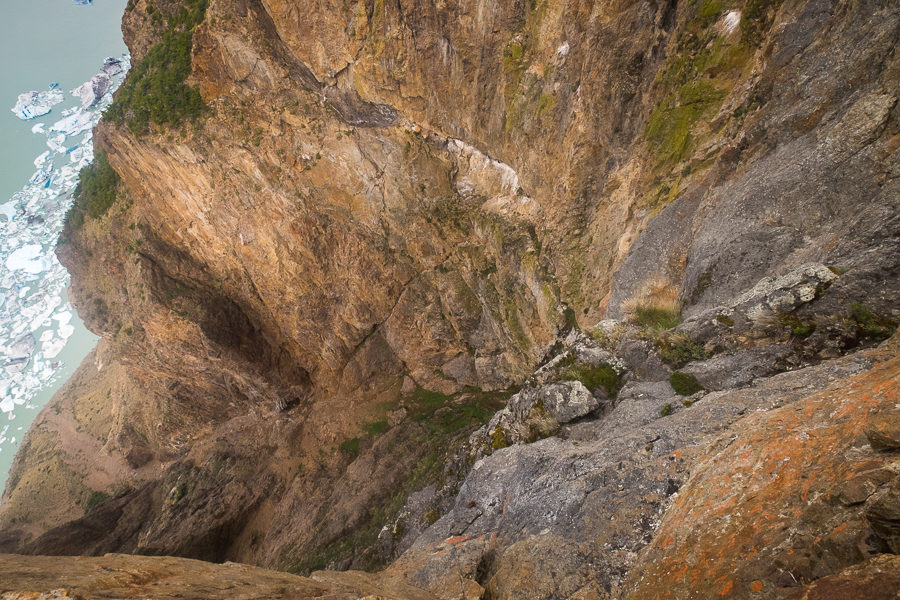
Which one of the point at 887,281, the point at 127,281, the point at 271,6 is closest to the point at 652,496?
the point at 887,281

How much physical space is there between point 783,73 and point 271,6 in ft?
63.3

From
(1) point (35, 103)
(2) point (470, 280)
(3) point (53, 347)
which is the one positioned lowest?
(2) point (470, 280)

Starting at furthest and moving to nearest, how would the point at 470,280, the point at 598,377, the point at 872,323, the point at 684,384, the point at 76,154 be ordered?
1. the point at 76,154
2. the point at 470,280
3. the point at 598,377
4. the point at 684,384
5. the point at 872,323

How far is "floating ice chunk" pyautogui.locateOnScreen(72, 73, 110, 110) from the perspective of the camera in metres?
38.6

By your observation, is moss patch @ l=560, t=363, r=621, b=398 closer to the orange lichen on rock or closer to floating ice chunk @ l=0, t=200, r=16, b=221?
the orange lichen on rock

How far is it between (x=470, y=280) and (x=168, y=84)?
1955cm

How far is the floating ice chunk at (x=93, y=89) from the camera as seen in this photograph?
38.6 m

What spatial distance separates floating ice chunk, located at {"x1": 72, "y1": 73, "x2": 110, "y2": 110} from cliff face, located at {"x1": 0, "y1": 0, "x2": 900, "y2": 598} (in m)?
22.5

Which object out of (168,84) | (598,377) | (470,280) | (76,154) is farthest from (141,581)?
(76,154)

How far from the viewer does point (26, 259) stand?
4928 cm

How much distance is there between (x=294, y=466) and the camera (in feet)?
81.6

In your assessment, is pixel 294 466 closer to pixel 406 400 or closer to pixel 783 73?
pixel 406 400

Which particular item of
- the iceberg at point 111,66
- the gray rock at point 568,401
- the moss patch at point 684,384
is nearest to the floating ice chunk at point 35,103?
the iceberg at point 111,66

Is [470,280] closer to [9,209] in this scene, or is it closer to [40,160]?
[40,160]
